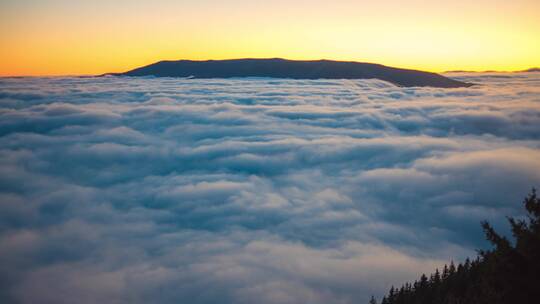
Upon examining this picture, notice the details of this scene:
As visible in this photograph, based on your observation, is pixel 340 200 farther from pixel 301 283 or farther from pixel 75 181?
pixel 75 181

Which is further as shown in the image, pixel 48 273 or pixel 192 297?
pixel 48 273

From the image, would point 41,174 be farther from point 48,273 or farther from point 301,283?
point 301,283

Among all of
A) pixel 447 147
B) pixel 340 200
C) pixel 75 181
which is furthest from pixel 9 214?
pixel 447 147

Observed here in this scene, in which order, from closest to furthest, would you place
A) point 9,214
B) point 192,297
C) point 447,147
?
point 192,297 < point 9,214 < point 447,147

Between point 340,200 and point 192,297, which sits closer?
point 192,297

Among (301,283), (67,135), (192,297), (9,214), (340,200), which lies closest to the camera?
(192,297)

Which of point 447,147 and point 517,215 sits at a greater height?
point 447,147

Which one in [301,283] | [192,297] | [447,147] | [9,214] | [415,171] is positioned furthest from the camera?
[447,147]

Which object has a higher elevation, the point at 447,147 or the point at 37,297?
the point at 447,147

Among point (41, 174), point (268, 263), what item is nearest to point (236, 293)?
point (268, 263)
